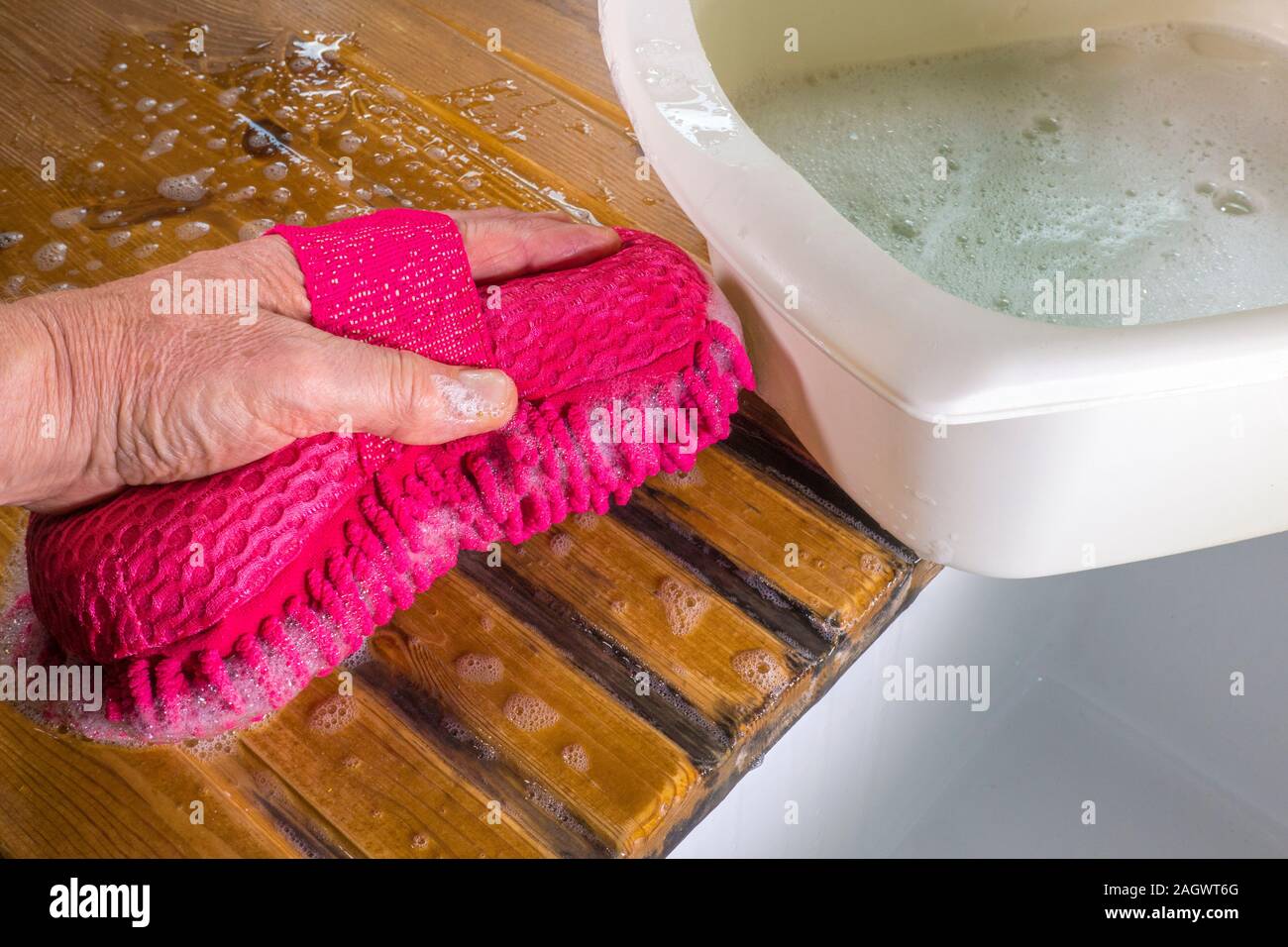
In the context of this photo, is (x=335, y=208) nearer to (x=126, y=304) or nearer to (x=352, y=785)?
(x=126, y=304)

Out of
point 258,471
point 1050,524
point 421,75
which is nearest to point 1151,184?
point 1050,524

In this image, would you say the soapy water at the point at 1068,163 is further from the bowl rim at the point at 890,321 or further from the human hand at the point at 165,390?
the human hand at the point at 165,390

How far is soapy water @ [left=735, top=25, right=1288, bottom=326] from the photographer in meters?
1.10

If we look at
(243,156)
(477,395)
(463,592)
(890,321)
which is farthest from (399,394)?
(243,156)

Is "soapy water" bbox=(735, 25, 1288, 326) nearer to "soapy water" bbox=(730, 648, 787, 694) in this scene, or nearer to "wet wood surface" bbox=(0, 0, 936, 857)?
"wet wood surface" bbox=(0, 0, 936, 857)

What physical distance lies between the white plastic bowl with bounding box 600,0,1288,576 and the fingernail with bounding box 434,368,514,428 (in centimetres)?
18

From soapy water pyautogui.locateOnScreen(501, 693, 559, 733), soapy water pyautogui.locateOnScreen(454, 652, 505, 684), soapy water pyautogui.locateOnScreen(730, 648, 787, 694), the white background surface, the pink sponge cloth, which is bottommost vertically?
the white background surface

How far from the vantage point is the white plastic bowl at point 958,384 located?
0.70 metres

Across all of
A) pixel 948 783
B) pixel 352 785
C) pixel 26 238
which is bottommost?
pixel 948 783

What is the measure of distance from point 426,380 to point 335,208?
502mm

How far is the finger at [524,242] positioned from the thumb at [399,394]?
0.56 feet

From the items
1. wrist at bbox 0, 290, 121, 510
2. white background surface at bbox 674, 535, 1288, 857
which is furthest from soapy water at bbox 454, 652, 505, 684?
white background surface at bbox 674, 535, 1288, 857

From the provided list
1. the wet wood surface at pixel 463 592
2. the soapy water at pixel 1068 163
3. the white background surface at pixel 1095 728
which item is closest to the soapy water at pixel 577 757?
the wet wood surface at pixel 463 592

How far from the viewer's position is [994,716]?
4.37ft
